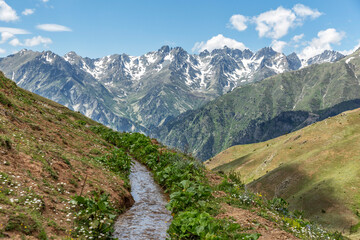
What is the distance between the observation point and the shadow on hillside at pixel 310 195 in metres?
58.6

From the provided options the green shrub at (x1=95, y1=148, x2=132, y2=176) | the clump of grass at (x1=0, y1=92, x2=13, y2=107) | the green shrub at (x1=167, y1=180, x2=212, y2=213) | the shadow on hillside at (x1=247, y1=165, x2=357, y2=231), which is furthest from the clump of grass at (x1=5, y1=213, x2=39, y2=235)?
the shadow on hillside at (x1=247, y1=165, x2=357, y2=231)

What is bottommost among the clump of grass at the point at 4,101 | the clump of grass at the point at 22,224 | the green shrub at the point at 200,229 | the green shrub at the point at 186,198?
the green shrub at the point at 200,229

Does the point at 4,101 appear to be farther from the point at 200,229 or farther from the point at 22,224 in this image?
the point at 200,229

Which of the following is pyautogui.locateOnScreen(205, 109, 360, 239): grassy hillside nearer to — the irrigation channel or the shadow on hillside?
the shadow on hillside

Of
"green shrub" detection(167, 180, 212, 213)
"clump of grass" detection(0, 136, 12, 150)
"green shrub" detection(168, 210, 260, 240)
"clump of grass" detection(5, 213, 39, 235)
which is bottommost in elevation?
"green shrub" detection(168, 210, 260, 240)

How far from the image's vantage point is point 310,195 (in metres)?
73.5

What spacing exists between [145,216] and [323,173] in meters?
82.4

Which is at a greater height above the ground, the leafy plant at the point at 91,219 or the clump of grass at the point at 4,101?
the clump of grass at the point at 4,101

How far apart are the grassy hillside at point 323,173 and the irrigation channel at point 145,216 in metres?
29.1

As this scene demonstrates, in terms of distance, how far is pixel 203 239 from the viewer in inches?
441

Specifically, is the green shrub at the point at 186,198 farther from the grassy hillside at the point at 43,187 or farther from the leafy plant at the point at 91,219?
the leafy plant at the point at 91,219

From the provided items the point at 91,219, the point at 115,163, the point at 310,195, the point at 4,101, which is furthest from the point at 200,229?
the point at 310,195

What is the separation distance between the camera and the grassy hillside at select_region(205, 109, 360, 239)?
62.6 m

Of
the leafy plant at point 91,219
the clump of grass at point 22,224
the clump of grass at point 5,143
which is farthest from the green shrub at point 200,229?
the clump of grass at point 5,143
